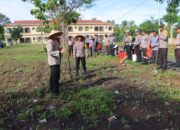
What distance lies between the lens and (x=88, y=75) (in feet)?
40.9

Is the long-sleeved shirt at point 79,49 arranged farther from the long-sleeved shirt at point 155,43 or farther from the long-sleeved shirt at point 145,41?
the long-sleeved shirt at point 145,41

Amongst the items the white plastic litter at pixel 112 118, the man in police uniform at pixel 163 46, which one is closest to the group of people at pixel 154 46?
the man in police uniform at pixel 163 46

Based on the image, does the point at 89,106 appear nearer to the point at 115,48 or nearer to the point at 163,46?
the point at 163,46

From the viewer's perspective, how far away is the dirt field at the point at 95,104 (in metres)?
6.48

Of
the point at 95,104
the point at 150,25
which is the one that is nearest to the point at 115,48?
the point at 95,104

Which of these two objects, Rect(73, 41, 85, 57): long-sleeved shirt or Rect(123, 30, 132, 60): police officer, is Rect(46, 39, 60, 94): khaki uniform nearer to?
Rect(73, 41, 85, 57): long-sleeved shirt

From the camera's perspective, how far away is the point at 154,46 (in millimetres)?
13828

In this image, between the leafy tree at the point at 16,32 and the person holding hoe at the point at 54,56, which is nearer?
the person holding hoe at the point at 54,56

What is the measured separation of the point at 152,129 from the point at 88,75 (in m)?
6.53

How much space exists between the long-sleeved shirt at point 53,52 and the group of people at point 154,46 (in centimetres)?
545

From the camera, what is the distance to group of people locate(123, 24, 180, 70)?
42.9 feet

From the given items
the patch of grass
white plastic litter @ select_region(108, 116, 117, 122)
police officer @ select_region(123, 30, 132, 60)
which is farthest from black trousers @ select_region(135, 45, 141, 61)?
white plastic litter @ select_region(108, 116, 117, 122)

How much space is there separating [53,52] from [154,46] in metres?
6.39

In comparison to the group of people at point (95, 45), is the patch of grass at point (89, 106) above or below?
below
